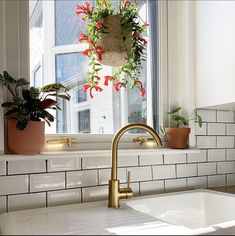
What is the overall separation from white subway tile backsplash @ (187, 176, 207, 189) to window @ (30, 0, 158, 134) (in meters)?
0.40

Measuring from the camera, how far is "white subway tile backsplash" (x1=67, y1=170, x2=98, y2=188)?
133 centimetres

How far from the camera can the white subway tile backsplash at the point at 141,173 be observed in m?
1.49

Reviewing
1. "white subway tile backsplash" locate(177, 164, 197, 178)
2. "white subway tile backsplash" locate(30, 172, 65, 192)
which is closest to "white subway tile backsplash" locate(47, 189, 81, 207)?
"white subway tile backsplash" locate(30, 172, 65, 192)

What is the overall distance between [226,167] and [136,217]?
35.4 inches

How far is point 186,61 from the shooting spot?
1721 mm

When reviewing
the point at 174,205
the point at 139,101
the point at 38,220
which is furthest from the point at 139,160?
the point at 38,220

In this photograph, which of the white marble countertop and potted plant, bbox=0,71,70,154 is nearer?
the white marble countertop

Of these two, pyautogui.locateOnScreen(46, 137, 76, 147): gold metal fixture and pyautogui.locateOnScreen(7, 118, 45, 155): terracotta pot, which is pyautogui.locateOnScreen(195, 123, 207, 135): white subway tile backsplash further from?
pyautogui.locateOnScreen(7, 118, 45, 155): terracotta pot

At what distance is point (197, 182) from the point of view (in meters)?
1.68

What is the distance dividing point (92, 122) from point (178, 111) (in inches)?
19.7

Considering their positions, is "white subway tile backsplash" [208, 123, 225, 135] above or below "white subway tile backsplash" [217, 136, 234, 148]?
above

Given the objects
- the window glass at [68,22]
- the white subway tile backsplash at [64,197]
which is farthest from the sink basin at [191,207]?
the window glass at [68,22]

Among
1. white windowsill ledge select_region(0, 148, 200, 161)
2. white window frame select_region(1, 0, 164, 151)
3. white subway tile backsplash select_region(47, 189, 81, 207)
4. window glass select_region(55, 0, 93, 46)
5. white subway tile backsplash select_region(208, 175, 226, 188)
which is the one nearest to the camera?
white windowsill ledge select_region(0, 148, 200, 161)

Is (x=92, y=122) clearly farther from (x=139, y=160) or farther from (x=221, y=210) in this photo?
(x=221, y=210)
